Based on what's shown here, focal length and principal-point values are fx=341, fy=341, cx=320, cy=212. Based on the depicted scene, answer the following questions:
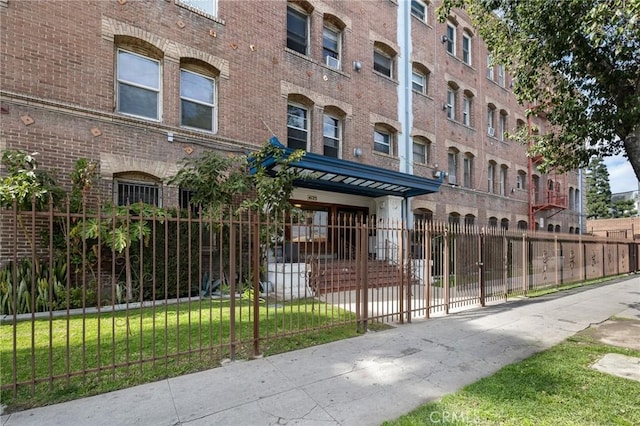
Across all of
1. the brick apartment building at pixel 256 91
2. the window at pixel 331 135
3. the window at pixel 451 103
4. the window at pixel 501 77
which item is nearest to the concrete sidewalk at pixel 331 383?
the brick apartment building at pixel 256 91

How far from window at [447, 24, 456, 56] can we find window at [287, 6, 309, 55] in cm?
926

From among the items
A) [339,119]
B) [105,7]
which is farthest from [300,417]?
[339,119]

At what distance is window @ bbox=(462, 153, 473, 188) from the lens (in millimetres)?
18688

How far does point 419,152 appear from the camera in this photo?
16516 millimetres

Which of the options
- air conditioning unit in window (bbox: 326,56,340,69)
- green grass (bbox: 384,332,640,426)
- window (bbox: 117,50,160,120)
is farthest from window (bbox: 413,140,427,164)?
green grass (bbox: 384,332,640,426)

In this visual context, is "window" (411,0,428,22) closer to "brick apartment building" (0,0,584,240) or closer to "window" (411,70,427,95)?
"brick apartment building" (0,0,584,240)

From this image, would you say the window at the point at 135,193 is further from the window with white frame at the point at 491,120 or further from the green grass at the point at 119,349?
the window with white frame at the point at 491,120

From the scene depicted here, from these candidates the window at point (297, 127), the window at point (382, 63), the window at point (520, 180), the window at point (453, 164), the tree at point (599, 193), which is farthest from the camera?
the tree at point (599, 193)

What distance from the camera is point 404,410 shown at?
3584 millimetres

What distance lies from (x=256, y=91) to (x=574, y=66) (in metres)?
8.57

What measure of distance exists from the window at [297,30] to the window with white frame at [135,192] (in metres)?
7.00

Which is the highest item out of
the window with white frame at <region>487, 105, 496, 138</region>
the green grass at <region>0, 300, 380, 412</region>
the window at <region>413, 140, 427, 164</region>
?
the window with white frame at <region>487, 105, 496, 138</region>

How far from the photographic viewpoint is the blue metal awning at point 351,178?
1001 cm

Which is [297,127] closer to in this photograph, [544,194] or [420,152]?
[420,152]
